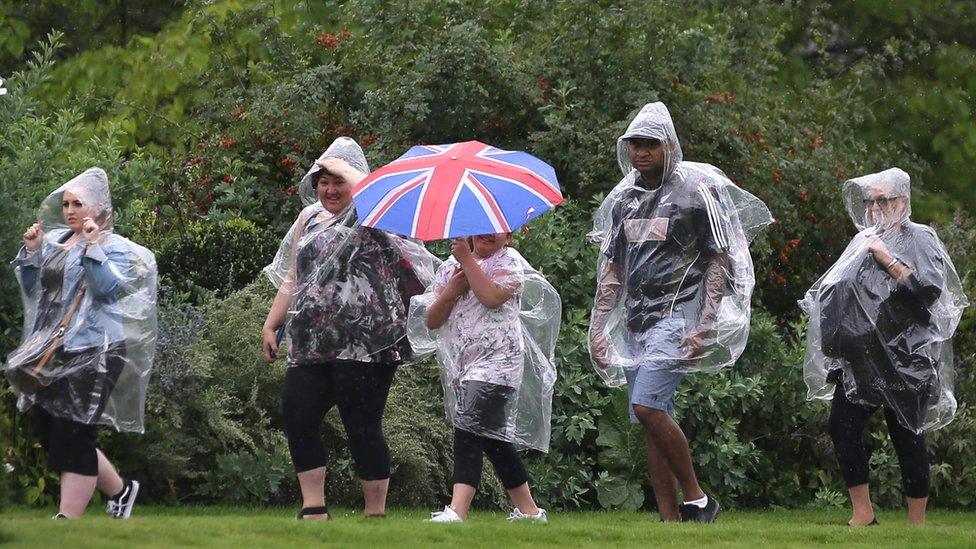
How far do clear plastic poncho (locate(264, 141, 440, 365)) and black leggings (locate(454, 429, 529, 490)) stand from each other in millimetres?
510

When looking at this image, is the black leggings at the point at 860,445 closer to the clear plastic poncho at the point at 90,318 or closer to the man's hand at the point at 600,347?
the man's hand at the point at 600,347

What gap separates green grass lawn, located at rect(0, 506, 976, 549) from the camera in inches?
238

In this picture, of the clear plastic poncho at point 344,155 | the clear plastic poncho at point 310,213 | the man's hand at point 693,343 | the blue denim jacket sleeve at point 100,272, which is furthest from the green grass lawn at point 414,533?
the clear plastic poncho at point 344,155

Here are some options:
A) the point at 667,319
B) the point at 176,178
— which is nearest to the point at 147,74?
the point at 176,178

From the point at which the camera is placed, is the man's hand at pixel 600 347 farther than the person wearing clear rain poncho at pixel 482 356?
Yes

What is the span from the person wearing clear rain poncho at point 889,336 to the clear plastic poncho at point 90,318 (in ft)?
12.2

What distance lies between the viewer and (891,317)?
824 cm

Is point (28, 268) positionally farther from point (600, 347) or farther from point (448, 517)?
point (600, 347)

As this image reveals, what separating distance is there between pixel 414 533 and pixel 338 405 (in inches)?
39.5

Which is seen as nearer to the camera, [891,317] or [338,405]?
[338,405]

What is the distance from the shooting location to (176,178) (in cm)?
1190

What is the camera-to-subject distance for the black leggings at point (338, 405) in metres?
7.26

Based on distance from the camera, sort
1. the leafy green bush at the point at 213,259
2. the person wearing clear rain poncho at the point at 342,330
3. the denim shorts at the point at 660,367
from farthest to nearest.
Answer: the leafy green bush at the point at 213,259 < the denim shorts at the point at 660,367 < the person wearing clear rain poncho at the point at 342,330

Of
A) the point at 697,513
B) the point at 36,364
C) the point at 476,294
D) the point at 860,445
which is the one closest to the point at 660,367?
the point at 697,513
